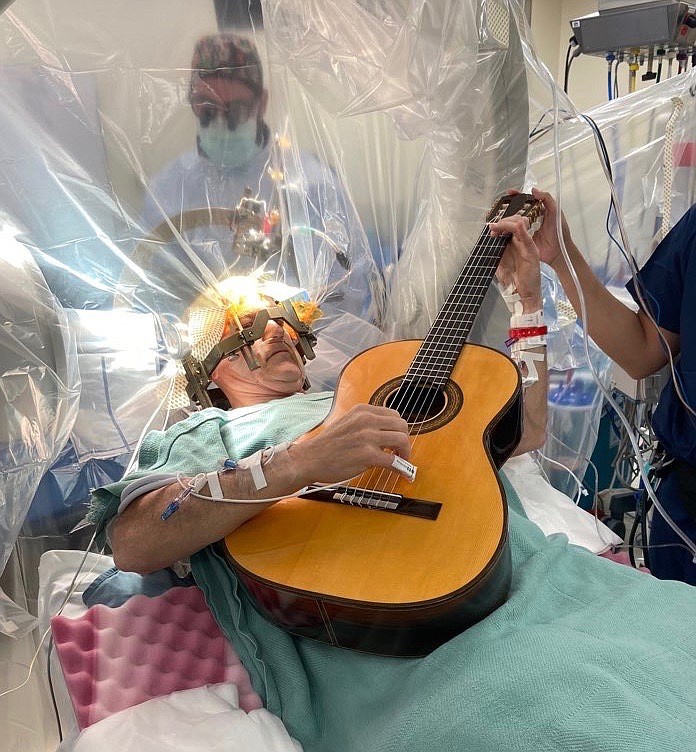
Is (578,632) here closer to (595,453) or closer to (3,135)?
(3,135)

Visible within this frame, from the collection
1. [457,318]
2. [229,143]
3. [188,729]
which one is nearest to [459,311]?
[457,318]

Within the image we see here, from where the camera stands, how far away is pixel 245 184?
1.78m

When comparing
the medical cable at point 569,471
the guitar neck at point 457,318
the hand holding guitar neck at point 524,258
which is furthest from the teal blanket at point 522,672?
the medical cable at point 569,471

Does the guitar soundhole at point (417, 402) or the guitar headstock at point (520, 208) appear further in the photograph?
the guitar headstock at point (520, 208)

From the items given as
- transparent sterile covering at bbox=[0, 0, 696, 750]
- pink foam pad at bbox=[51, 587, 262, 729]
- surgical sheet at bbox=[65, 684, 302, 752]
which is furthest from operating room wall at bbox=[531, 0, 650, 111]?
surgical sheet at bbox=[65, 684, 302, 752]

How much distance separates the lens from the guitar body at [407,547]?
95cm

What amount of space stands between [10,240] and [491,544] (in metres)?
A: 1.10

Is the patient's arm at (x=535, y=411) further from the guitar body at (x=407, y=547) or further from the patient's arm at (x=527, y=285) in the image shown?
the guitar body at (x=407, y=547)

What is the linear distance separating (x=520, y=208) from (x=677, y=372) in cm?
48

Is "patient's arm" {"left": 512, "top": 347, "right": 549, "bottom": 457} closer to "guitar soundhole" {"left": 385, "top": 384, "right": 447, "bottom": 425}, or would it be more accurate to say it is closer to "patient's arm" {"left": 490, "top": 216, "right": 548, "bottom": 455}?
"patient's arm" {"left": 490, "top": 216, "right": 548, "bottom": 455}

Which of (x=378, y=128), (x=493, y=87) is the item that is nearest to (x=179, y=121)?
(x=378, y=128)

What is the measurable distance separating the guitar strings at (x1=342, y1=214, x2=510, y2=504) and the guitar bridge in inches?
9.1

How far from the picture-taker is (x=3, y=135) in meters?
1.38

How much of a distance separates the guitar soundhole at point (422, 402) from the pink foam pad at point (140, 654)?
510 mm
